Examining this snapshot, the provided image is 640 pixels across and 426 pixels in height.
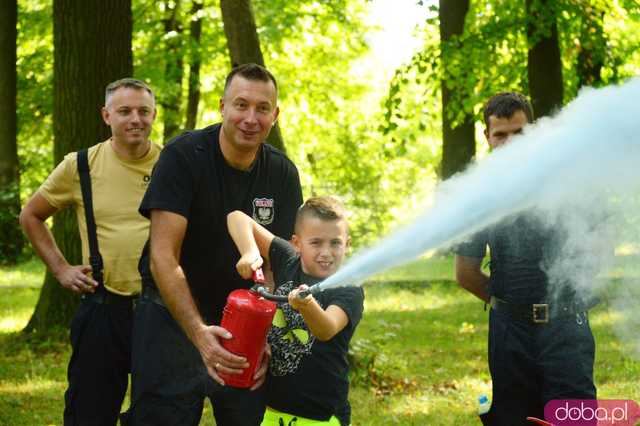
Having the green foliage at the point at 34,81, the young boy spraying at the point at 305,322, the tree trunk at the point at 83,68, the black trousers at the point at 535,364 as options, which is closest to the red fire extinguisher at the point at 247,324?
the young boy spraying at the point at 305,322

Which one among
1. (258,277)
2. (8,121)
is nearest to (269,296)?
(258,277)

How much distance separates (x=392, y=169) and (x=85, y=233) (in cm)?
2820

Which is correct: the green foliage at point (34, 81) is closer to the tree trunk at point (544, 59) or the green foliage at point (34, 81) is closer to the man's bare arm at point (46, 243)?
the tree trunk at point (544, 59)

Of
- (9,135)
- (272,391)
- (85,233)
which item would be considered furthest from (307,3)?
(272,391)

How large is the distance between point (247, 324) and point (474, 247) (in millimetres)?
1804

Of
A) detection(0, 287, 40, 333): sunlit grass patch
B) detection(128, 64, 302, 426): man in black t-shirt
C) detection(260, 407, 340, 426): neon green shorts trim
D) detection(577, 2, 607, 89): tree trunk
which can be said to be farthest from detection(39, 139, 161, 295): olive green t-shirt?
detection(577, 2, 607, 89): tree trunk

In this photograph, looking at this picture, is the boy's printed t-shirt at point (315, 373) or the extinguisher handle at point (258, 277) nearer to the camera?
the extinguisher handle at point (258, 277)

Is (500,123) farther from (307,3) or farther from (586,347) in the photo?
(307,3)

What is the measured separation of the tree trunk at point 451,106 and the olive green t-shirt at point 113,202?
9.36 metres

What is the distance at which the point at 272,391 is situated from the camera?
Answer: 4352 millimetres

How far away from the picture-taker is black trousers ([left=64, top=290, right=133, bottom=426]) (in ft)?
16.8

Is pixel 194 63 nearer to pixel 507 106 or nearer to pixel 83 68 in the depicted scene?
pixel 83 68

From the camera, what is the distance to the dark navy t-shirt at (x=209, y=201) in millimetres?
4270

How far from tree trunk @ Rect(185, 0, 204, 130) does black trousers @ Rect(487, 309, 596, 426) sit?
1553 centimetres
